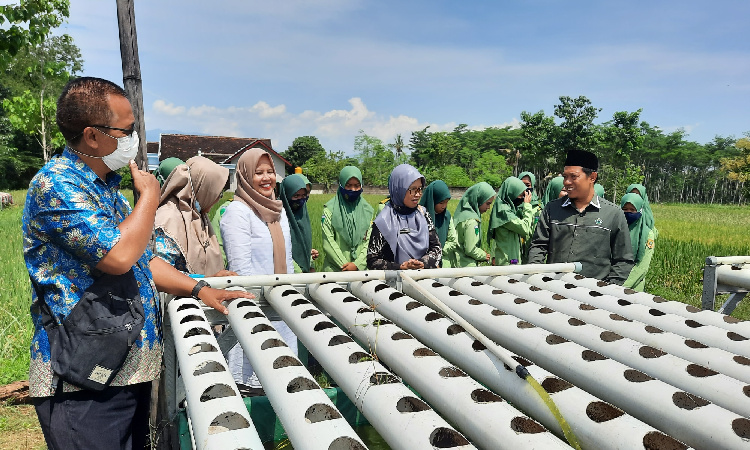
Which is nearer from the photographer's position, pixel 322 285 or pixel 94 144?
pixel 94 144

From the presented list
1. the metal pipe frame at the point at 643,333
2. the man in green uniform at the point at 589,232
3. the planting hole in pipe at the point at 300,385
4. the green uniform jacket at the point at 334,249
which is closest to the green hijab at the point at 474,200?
the green uniform jacket at the point at 334,249

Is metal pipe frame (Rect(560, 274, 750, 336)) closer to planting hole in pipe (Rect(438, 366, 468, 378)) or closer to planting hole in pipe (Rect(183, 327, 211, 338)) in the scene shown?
planting hole in pipe (Rect(438, 366, 468, 378))

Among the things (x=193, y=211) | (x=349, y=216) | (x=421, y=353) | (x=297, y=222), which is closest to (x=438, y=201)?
(x=349, y=216)

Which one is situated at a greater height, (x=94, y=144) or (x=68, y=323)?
(x=94, y=144)

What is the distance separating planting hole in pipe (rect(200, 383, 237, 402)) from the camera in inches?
47.3

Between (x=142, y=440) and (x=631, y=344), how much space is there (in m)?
1.80

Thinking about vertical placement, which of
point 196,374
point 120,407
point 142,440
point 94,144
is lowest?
point 142,440

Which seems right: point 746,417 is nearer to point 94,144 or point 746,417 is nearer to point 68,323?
point 68,323

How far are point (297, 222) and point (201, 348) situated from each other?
380 cm

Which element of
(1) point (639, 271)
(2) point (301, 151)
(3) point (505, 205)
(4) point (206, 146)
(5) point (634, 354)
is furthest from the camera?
(2) point (301, 151)

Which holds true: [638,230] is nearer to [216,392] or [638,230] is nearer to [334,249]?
[334,249]

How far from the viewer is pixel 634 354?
134cm

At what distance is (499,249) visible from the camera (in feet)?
19.1

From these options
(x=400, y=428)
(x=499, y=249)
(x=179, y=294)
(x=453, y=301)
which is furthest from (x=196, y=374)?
(x=499, y=249)
